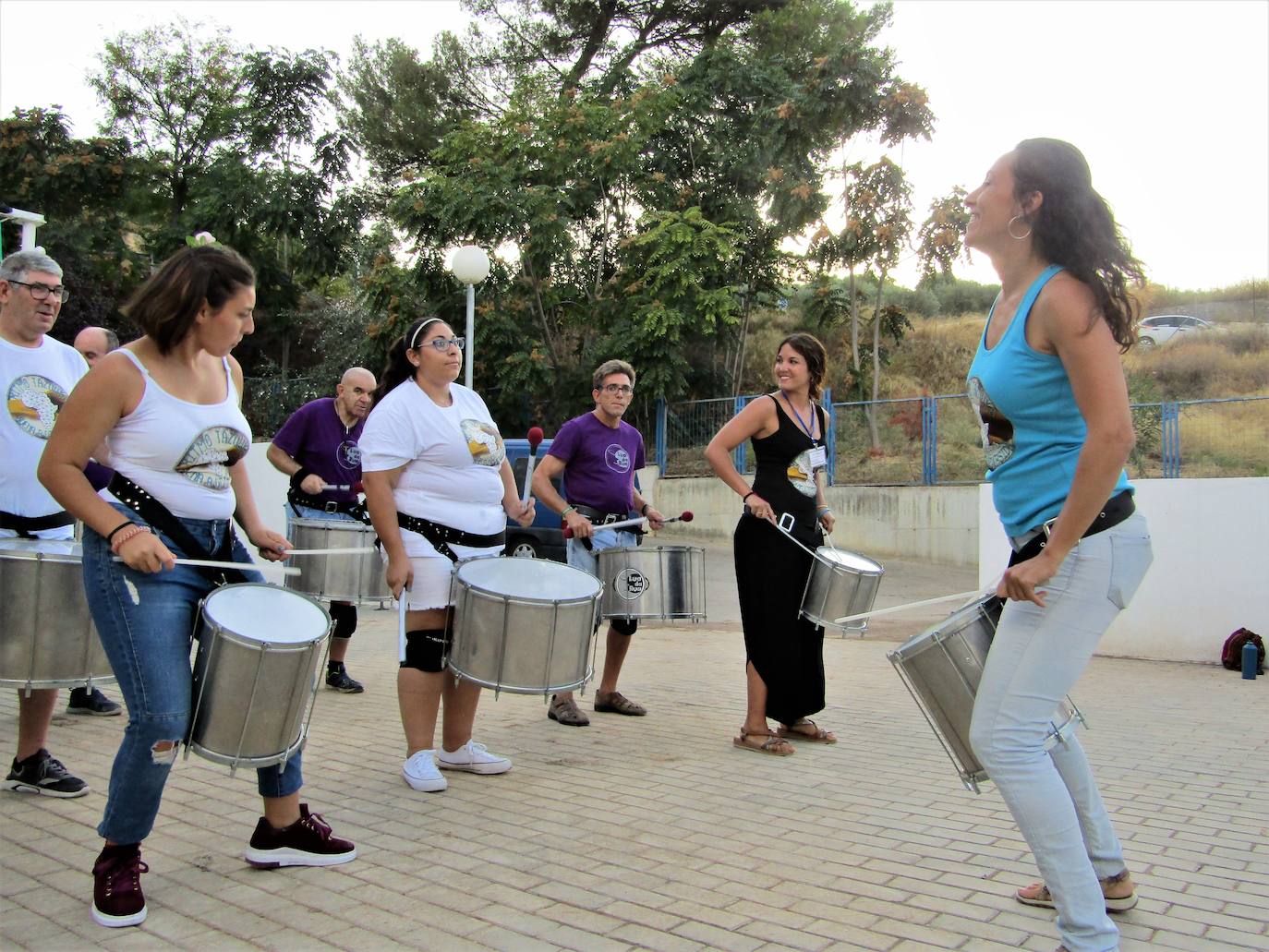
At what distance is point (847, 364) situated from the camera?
2547 centimetres

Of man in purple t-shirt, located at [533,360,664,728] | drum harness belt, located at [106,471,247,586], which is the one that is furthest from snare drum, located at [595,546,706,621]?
drum harness belt, located at [106,471,247,586]

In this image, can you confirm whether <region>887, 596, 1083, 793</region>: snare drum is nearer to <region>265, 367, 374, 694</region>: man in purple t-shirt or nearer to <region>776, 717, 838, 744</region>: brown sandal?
<region>776, 717, 838, 744</region>: brown sandal

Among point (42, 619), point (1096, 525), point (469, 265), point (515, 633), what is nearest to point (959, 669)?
point (1096, 525)

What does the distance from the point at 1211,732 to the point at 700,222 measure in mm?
17868

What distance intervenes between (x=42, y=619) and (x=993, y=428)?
3358 mm

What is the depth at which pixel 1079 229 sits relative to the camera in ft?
9.52

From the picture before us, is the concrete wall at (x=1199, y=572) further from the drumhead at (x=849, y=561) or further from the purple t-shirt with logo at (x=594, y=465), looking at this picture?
the purple t-shirt with logo at (x=594, y=465)

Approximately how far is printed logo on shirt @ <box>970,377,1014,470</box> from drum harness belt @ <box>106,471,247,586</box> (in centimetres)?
228

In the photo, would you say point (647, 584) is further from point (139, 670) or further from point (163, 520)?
point (139, 670)

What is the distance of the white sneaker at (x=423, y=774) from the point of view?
4.68 metres

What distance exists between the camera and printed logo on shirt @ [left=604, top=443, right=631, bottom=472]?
652cm

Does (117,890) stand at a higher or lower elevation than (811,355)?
lower

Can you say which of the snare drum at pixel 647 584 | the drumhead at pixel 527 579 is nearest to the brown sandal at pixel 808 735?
the snare drum at pixel 647 584

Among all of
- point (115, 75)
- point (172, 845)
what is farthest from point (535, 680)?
point (115, 75)
